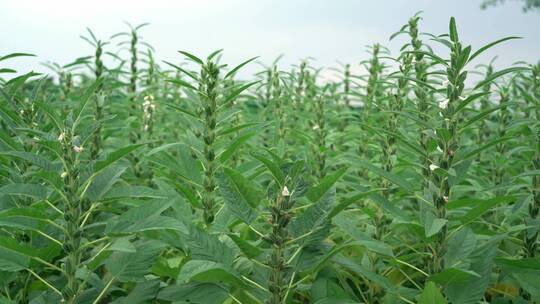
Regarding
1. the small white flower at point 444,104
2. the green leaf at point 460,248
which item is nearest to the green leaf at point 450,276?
the green leaf at point 460,248

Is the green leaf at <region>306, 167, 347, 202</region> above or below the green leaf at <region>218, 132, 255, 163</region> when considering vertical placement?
below

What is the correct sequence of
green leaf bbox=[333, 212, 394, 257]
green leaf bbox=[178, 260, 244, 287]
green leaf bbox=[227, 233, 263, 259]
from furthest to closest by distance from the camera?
green leaf bbox=[333, 212, 394, 257] → green leaf bbox=[227, 233, 263, 259] → green leaf bbox=[178, 260, 244, 287]

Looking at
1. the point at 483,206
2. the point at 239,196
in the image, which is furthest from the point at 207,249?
the point at 483,206

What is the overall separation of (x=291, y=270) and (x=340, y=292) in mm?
294

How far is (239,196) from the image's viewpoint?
2387mm

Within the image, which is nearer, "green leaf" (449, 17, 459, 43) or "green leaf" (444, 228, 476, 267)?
"green leaf" (444, 228, 476, 267)

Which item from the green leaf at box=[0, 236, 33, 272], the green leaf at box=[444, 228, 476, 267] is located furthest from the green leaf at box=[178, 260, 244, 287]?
the green leaf at box=[444, 228, 476, 267]

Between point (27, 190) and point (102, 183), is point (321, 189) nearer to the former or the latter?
point (102, 183)

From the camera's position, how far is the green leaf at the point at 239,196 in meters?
2.35

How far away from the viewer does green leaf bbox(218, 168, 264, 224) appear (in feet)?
7.70

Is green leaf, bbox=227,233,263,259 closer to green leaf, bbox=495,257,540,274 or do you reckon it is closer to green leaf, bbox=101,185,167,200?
green leaf, bbox=101,185,167,200

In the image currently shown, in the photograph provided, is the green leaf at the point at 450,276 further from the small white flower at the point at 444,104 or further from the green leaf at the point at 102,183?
the green leaf at the point at 102,183

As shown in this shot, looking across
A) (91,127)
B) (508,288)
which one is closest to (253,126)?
(91,127)

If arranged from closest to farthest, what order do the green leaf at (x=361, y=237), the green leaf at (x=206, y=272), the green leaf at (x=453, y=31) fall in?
the green leaf at (x=206, y=272) → the green leaf at (x=361, y=237) → the green leaf at (x=453, y=31)
